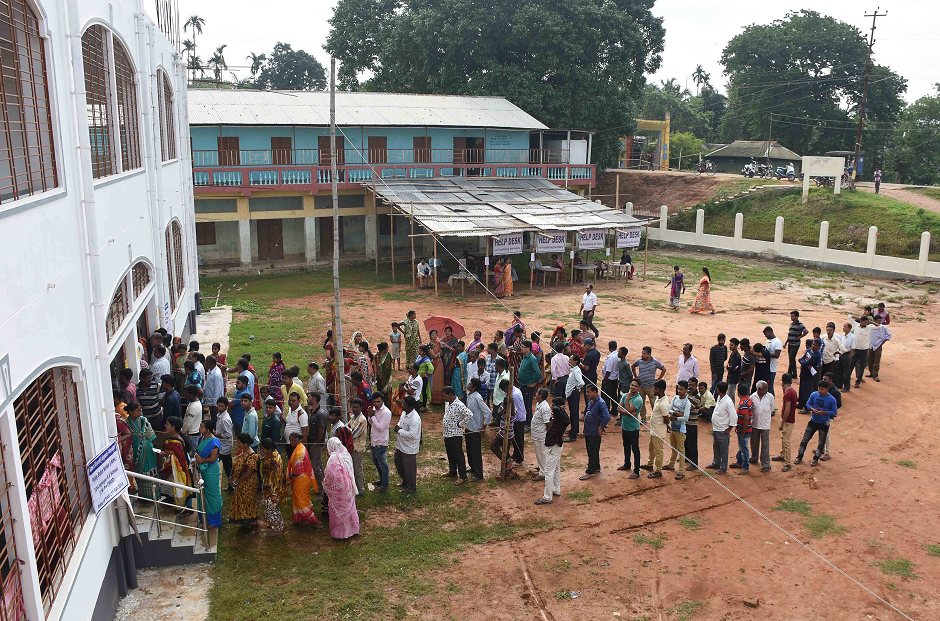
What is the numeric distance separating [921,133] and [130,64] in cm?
4232

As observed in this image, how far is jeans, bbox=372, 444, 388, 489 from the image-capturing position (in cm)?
889

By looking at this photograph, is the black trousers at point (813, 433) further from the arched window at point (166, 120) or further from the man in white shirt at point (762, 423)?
the arched window at point (166, 120)

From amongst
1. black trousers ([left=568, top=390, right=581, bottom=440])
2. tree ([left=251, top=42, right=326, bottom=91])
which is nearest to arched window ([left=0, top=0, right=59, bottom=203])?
black trousers ([left=568, top=390, right=581, bottom=440])

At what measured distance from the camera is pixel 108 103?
941cm

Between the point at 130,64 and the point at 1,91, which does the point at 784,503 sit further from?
the point at 130,64

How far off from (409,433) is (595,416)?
92.2 inches

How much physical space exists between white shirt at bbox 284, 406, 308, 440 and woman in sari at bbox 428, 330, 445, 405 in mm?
3493

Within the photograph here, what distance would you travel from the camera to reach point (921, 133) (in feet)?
133

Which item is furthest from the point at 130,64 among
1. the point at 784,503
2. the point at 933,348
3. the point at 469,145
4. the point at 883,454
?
the point at 469,145

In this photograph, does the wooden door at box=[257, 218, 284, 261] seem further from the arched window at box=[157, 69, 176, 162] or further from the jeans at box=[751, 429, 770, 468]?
the jeans at box=[751, 429, 770, 468]

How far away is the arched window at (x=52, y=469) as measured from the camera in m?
5.07

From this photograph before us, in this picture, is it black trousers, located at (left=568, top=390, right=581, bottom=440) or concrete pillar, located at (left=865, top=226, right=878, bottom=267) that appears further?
concrete pillar, located at (left=865, top=226, right=878, bottom=267)

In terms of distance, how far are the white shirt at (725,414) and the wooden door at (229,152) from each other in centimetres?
2019

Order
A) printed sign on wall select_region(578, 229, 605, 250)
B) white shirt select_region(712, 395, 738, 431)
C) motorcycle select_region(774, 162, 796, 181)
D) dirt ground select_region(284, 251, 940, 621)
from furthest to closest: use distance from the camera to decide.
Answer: motorcycle select_region(774, 162, 796, 181) < printed sign on wall select_region(578, 229, 605, 250) < white shirt select_region(712, 395, 738, 431) < dirt ground select_region(284, 251, 940, 621)
